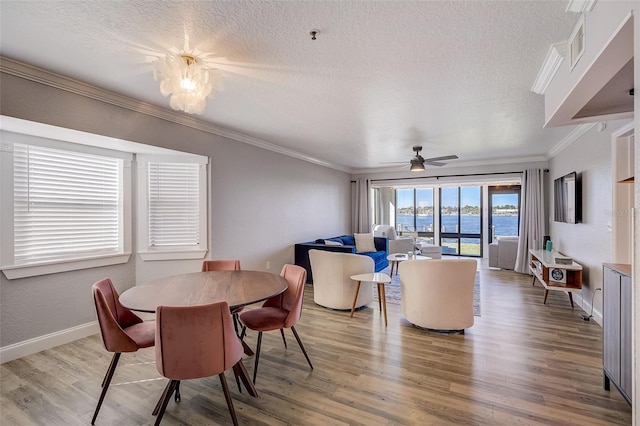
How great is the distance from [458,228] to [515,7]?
27.0ft

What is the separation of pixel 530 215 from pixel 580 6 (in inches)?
227

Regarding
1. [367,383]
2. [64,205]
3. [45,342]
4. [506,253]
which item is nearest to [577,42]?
[367,383]

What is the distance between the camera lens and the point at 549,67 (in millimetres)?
2383

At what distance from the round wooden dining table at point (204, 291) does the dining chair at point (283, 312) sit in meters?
0.16

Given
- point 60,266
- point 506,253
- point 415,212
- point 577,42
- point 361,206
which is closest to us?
point 577,42

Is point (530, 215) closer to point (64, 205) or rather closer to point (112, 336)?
point (112, 336)

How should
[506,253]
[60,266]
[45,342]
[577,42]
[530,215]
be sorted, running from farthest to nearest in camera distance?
[506,253] < [530,215] < [60,266] < [45,342] < [577,42]

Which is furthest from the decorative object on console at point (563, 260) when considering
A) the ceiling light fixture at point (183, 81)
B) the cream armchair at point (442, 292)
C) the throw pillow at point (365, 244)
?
the ceiling light fixture at point (183, 81)

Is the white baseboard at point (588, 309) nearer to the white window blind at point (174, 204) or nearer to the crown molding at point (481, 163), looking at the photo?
the crown molding at point (481, 163)

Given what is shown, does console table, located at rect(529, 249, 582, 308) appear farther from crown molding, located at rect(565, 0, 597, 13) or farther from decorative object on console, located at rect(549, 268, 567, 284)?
crown molding, located at rect(565, 0, 597, 13)

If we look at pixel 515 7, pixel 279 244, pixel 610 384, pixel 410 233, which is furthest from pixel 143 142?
pixel 410 233

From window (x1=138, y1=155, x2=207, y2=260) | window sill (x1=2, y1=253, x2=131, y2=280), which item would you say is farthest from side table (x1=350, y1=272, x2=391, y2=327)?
window sill (x1=2, y1=253, x2=131, y2=280)

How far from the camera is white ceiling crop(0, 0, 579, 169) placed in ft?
5.81

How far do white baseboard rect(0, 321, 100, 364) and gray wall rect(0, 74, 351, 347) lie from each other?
0.05 m
